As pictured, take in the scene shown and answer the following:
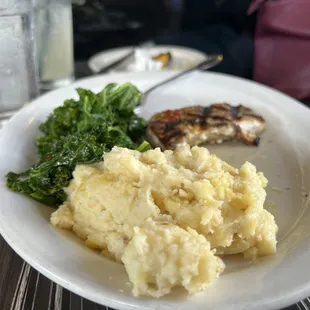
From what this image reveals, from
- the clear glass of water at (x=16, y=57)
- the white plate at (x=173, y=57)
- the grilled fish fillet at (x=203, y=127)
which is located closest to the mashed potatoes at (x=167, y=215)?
the grilled fish fillet at (x=203, y=127)

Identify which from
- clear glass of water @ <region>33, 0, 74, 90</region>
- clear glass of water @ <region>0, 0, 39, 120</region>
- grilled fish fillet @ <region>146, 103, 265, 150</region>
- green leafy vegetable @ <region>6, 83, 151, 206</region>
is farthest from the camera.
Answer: clear glass of water @ <region>33, 0, 74, 90</region>

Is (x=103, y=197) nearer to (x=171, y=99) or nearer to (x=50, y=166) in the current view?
(x=50, y=166)

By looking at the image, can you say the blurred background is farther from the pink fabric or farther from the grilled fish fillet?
the grilled fish fillet

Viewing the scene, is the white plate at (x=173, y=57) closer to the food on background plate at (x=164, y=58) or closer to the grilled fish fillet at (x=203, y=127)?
the food on background plate at (x=164, y=58)

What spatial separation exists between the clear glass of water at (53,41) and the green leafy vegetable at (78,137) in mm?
664

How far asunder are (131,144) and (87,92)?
1.27ft

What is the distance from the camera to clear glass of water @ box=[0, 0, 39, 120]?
2270mm

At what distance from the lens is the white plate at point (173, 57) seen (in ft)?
9.93

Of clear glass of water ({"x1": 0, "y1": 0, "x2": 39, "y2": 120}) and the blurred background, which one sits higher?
clear glass of water ({"x1": 0, "y1": 0, "x2": 39, "y2": 120})

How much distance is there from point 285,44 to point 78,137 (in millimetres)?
1670

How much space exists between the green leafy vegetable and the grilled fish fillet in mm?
120

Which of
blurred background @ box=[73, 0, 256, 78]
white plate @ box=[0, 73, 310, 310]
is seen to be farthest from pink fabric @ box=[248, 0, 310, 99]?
white plate @ box=[0, 73, 310, 310]

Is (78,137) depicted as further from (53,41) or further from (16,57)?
(53,41)

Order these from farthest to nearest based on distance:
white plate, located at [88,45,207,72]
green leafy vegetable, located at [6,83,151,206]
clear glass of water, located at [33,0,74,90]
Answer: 1. white plate, located at [88,45,207,72]
2. clear glass of water, located at [33,0,74,90]
3. green leafy vegetable, located at [6,83,151,206]
